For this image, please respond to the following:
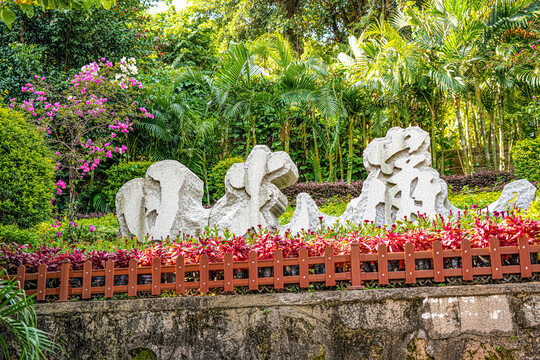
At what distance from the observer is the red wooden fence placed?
3.93 m

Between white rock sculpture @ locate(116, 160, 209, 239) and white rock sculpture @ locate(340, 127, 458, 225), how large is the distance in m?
1.94

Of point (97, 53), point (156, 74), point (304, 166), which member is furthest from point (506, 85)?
point (97, 53)

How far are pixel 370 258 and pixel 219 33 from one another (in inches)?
578

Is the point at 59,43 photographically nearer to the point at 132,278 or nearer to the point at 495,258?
the point at 132,278

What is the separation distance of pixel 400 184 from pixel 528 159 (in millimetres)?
4963

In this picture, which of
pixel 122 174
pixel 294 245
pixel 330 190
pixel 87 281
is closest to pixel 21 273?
pixel 87 281

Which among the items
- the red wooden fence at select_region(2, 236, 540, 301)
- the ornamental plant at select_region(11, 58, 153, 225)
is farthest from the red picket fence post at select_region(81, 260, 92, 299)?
the ornamental plant at select_region(11, 58, 153, 225)

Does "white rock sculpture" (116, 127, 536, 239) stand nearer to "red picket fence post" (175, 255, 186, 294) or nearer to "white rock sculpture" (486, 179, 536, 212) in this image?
"white rock sculpture" (486, 179, 536, 212)

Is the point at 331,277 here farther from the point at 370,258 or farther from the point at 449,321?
the point at 449,321

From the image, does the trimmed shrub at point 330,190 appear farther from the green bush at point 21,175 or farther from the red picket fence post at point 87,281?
the red picket fence post at point 87,281

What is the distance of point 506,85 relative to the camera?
11.5 meters

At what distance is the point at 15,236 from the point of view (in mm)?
6023

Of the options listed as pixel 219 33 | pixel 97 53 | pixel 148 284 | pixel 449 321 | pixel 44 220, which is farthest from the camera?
pixel 219 33

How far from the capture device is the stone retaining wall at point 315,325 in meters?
3.77
